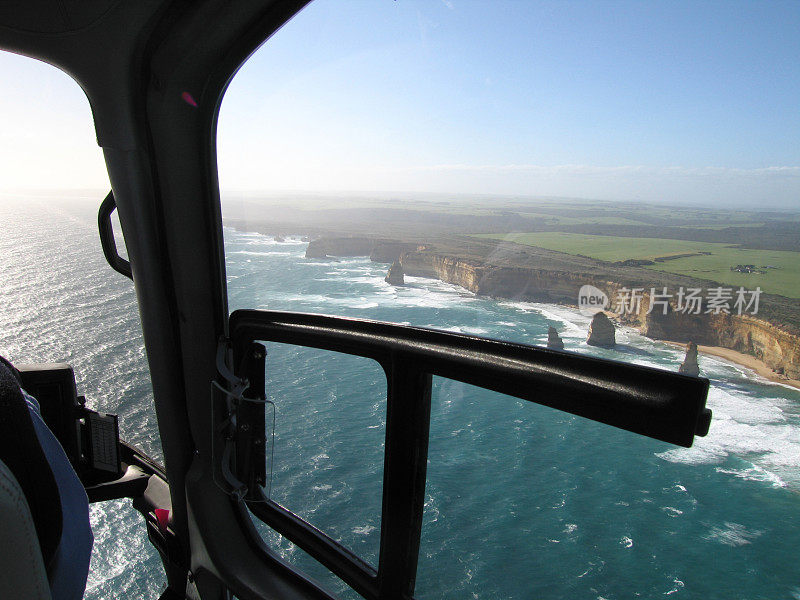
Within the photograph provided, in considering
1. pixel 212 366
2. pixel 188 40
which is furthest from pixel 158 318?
pixel 188 40

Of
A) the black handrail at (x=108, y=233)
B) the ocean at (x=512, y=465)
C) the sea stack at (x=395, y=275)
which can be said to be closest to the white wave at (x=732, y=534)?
the ocean at (x=512, y=465)

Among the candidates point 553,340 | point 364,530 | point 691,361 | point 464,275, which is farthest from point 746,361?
point 364,530

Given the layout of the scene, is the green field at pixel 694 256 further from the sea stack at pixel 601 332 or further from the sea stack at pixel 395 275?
the sea stack at pixel 395 275

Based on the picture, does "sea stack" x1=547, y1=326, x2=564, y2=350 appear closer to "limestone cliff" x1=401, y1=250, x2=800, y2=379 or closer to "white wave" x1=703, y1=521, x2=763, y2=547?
"limestone cliff" x1=401, y1=250, x2=800, y2=379

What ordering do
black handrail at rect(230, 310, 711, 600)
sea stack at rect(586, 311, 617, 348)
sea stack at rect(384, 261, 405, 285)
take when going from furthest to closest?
sea stack at rect(384, 261, 405, 285), sea stack at rect(586, 311, 617, 348), black handrail at rect(230, 310, 711, 600)

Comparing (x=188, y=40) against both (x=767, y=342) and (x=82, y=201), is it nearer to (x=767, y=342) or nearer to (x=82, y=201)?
(x=82, y=201)

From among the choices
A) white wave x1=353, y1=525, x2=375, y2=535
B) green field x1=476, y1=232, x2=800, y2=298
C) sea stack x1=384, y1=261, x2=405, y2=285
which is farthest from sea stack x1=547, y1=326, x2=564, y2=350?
sea stack x1=384, y1=261, x2=405, y2=285
